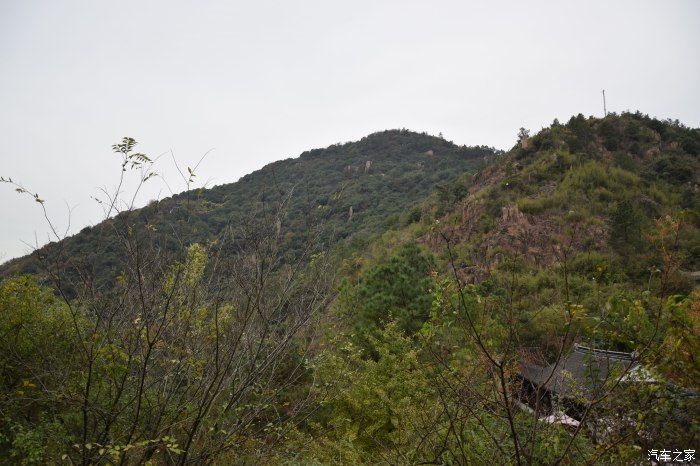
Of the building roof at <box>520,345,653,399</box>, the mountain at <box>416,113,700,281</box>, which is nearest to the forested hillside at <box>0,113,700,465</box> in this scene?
A: the building roof at <box>520,345,653,399</box>

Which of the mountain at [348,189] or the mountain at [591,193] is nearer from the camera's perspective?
the mountain at [348,189]

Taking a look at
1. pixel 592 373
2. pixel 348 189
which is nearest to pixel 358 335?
pixel 348 189

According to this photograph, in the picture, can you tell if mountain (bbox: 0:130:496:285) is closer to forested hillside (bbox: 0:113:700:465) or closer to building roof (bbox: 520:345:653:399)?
forested hillside (bbox: 0:113:700:465)

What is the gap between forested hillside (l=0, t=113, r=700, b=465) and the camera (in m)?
2.48

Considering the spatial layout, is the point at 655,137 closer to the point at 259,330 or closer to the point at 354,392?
the point at 354,392

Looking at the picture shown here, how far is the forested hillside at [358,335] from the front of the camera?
248cm

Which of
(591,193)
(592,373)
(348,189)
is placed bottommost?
(592,373)

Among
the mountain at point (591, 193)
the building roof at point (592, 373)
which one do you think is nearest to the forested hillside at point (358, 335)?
the building roof at point (592, 373)

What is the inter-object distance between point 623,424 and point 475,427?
1633 mm

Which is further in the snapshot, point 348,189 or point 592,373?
point 348,189

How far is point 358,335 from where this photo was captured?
501 inches

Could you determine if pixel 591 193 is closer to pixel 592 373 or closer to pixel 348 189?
pixel 348 189

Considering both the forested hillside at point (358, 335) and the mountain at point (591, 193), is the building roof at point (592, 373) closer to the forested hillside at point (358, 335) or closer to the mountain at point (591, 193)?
the forested hillside at point (358, 335)

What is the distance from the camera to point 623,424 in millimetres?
2611
